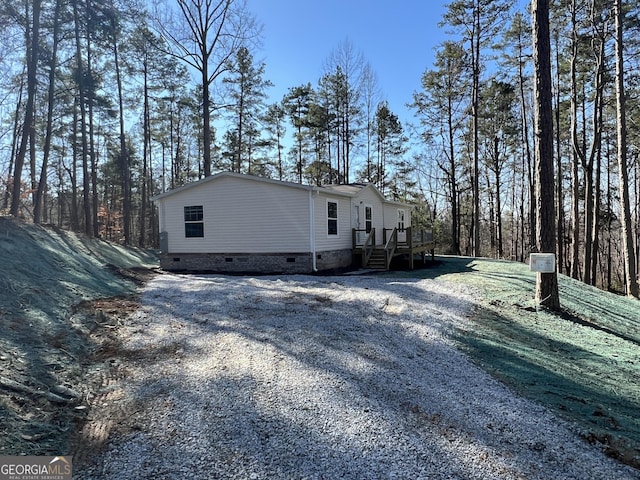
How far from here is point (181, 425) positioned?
111 inches

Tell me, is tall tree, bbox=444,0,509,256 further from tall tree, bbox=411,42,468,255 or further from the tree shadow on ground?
the tree shadow on ground

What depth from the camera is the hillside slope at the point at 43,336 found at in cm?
262

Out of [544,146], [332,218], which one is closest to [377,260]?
[332,218]

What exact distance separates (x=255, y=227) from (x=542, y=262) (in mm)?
8430

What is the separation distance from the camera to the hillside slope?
262 centimetres

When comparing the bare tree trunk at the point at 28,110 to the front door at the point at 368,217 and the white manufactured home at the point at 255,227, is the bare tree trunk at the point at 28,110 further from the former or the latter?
the front door at the point at 368,217

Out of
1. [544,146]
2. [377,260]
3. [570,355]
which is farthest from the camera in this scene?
[377,260]

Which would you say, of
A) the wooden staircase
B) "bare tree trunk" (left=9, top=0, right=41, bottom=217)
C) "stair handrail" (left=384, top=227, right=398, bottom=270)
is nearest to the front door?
the wooden staircase

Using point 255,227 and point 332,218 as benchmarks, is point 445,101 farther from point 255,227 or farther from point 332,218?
point 255,227

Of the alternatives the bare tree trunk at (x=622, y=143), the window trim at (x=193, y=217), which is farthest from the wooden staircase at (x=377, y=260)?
the bare tree trunk at (x=622, y=143)

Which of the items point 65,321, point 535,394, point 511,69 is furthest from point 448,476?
point 511,69

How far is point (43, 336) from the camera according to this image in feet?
13.7

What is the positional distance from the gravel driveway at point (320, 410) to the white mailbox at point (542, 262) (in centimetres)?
201

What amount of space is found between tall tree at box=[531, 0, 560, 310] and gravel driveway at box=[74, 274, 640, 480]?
97.4 inches
